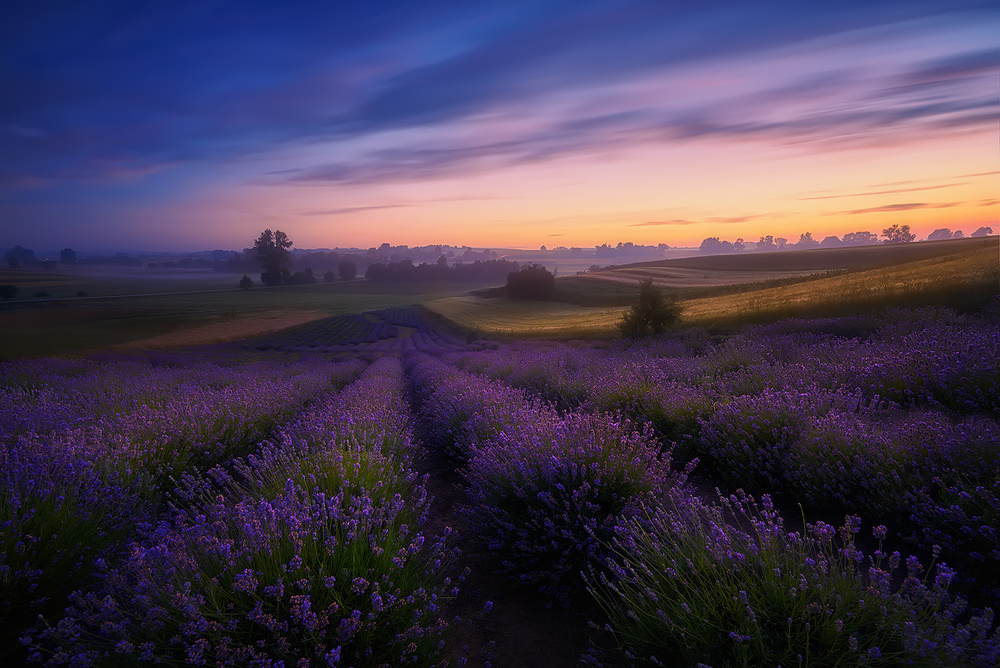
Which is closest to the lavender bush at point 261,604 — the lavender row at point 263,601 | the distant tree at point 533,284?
the lavender row at point 263,601

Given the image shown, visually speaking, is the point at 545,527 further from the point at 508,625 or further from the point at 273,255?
the point at 273,255

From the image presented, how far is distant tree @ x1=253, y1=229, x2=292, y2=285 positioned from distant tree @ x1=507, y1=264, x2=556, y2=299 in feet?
140

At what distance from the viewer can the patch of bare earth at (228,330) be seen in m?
20.6

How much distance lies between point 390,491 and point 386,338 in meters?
29.4

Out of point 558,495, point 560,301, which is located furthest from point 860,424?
point 560,301

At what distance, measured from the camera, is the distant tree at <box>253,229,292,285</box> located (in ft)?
245

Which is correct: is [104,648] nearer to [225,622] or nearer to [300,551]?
[225,622]

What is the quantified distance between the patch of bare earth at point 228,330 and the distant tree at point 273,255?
107 feet

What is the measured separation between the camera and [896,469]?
3.33 metres

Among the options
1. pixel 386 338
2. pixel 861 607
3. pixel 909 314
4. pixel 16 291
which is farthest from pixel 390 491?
pixel 386 338

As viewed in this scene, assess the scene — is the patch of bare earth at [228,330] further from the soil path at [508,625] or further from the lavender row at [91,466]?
the soil path at [508,625]

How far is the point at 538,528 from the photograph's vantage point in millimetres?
3213

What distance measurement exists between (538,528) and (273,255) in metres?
83.6

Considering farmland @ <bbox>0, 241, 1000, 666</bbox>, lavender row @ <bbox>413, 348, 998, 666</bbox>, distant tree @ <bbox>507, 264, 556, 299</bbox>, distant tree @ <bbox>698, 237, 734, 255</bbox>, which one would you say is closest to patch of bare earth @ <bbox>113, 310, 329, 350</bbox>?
farmland @ <bbox>0, 241, 1000, 666</bbox>
